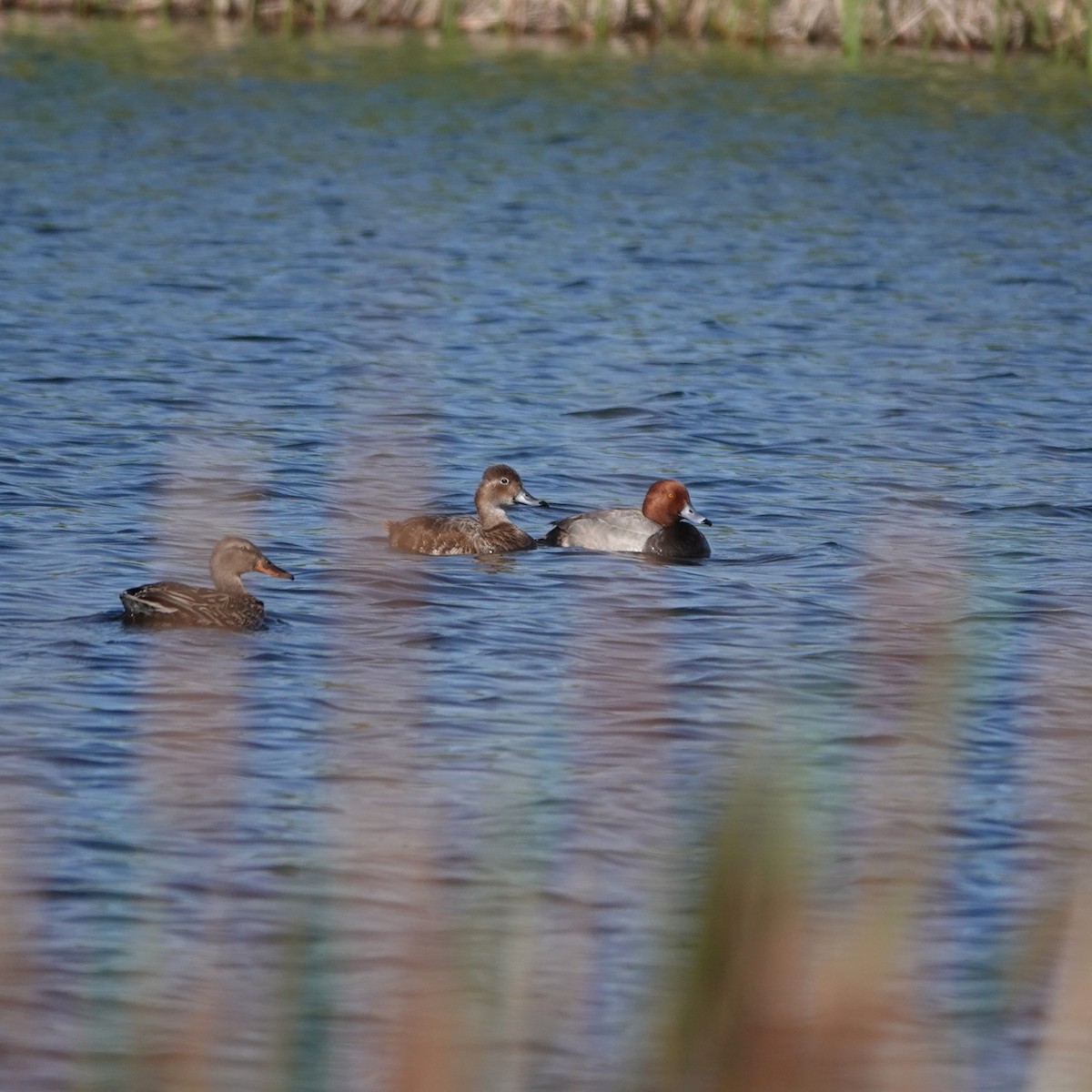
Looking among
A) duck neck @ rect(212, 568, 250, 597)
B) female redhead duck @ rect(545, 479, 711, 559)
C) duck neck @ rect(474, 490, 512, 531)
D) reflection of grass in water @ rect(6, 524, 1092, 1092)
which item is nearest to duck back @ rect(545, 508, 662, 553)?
female redhead duck @ rect(545, 479, 711, 559)

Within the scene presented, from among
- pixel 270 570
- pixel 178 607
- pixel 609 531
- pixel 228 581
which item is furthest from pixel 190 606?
pixel 609 531

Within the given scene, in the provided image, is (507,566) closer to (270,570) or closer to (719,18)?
(270,570)

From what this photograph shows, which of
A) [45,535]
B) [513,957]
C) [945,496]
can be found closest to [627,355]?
Result: [945,496]

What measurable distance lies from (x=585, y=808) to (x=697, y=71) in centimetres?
2897

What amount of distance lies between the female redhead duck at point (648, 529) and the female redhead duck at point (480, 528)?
1.10 feet

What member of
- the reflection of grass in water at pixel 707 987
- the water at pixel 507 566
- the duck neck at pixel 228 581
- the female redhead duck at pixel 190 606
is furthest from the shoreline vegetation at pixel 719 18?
the reflection of grass in water at pixel 707 987

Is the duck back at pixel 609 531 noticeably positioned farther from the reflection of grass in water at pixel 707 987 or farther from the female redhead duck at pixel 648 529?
the reflection of grass in water at pixel 707 987

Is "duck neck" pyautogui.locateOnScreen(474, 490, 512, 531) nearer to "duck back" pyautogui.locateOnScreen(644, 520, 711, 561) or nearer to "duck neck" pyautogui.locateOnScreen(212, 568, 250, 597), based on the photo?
"duck back" pyautogui.locateOnScreen(644, 520, 711, 561)

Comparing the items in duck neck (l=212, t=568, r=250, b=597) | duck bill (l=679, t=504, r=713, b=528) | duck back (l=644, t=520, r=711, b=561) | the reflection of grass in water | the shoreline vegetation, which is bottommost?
duck back (l=644, t=520, r=711, b=561)

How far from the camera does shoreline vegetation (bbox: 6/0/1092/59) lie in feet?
113

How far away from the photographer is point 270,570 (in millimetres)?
11211

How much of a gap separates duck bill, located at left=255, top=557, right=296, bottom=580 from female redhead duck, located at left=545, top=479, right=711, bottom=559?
2.28m

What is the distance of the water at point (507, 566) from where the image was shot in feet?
20.8

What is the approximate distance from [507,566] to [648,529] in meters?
0.86
